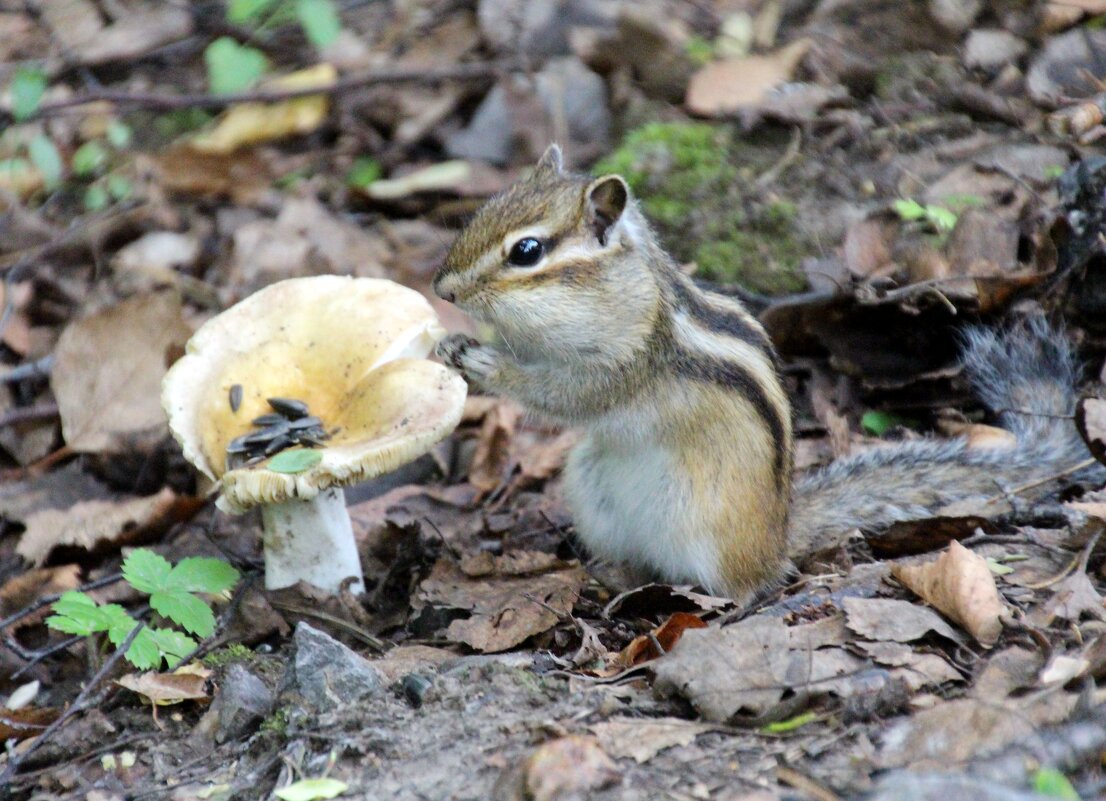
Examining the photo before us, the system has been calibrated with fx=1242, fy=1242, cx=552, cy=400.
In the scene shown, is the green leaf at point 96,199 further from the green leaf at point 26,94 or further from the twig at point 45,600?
the twig at point 45,600

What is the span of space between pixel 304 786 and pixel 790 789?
3.90ft

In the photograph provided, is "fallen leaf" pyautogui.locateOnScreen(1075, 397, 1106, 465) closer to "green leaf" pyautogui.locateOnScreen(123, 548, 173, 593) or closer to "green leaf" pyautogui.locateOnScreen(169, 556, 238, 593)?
"green leaf" pyautogui.locateOnScreen(169, 556, 238, 593)

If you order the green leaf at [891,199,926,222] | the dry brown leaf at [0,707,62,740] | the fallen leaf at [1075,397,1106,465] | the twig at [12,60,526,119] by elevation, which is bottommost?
the dry brown leaf at [0,707,62,740]

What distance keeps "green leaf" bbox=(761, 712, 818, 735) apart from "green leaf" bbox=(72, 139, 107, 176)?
6.37 metres

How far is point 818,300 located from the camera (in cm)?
533

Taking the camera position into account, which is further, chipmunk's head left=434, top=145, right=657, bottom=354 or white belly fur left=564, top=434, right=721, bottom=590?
white belly fur left=564, top=434, right=721, bottom=590

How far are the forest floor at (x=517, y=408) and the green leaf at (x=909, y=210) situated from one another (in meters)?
0.06

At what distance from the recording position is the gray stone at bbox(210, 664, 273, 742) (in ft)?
11.8

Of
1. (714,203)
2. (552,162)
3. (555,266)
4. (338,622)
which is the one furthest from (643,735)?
(714,203)

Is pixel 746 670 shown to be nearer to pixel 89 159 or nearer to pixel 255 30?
pixel 89 159

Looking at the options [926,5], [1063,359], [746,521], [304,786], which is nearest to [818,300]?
[1063,359]

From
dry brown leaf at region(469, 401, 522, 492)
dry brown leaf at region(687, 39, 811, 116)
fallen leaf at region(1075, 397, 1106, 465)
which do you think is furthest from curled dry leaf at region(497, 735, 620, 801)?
dry brown leaf at region(687, 39, 811, 116)

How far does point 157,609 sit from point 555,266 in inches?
66.9

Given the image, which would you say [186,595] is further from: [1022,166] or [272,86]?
[272,86]
